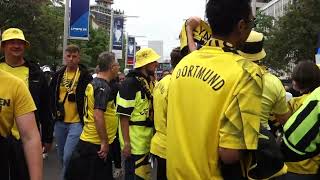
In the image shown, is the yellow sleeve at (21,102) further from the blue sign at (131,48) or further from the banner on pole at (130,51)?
the blue sign at (131,48)

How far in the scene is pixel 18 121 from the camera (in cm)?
326

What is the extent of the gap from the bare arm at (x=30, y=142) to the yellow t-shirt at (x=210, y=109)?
79cm

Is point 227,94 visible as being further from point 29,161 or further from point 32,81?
point 32,81

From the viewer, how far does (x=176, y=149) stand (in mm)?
2898

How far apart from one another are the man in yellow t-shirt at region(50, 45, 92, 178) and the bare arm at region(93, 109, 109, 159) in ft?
3.11

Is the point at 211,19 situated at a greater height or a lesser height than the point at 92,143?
greater

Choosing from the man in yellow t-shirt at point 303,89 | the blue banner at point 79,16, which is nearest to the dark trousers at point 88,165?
the man in yellow t-shirt at point 303,89

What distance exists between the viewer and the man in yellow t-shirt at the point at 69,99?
289 inches

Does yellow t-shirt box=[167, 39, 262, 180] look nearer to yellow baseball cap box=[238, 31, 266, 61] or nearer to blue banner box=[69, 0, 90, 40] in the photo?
yellow baseball cap box=[238, 31, 266, 61]

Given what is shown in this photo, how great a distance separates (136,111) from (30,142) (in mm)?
2914

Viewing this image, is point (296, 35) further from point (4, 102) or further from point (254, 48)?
point (4, 102)

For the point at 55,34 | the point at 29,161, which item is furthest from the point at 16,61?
the point at 55,34

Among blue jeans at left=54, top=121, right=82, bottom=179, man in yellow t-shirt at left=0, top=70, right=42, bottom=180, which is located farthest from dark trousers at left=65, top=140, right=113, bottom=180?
man in yellow t-shirt at left=0, top=70, right=42, bottom=180

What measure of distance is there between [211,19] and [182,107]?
1.56 ft
